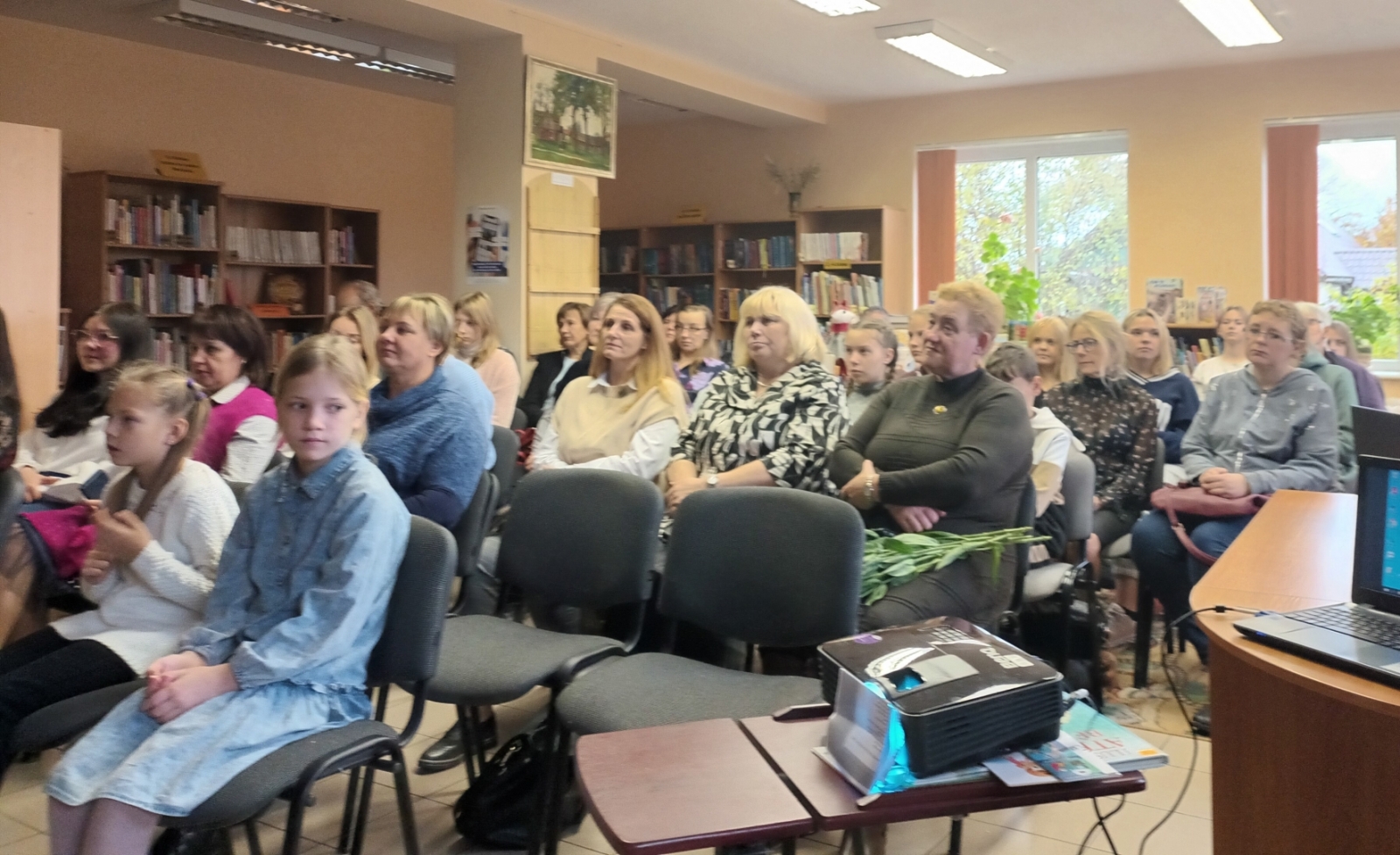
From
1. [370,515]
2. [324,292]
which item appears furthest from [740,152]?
[370,515]

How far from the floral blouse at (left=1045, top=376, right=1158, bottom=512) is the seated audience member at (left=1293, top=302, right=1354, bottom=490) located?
1.97 ft

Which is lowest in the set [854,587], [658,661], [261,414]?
[658,661]

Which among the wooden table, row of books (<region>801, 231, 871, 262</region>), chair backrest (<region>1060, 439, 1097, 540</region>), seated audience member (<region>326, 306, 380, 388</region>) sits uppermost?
row of books (<region>801, 231, 871, 262</region>)

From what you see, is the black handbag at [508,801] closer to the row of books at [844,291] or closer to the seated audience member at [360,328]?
the seated audience member at [360,328]

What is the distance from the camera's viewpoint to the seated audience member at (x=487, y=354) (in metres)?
5.02

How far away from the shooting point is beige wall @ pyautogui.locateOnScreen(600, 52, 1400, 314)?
24.5 ft

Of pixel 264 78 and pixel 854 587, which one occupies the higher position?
pixel 264 78

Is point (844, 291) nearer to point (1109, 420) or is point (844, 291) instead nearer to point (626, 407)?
point (1109, 420)

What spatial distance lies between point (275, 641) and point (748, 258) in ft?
24.4

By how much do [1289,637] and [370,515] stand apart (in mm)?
1623

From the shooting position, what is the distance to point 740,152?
938 cm

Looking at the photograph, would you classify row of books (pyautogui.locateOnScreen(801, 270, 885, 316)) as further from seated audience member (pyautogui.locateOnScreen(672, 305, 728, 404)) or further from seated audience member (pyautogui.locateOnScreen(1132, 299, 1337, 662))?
seated audience member (pyautogui.locateOnScreen(1132, 299, 1337, 662))

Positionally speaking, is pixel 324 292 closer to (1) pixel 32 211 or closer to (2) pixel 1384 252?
(1) pixel 32 211

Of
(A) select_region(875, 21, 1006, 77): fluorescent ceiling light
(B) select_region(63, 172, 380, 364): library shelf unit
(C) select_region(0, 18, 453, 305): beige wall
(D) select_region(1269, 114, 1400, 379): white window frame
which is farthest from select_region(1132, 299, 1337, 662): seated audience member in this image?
(C) select_region(0, 18, 453, 305): beige wall
